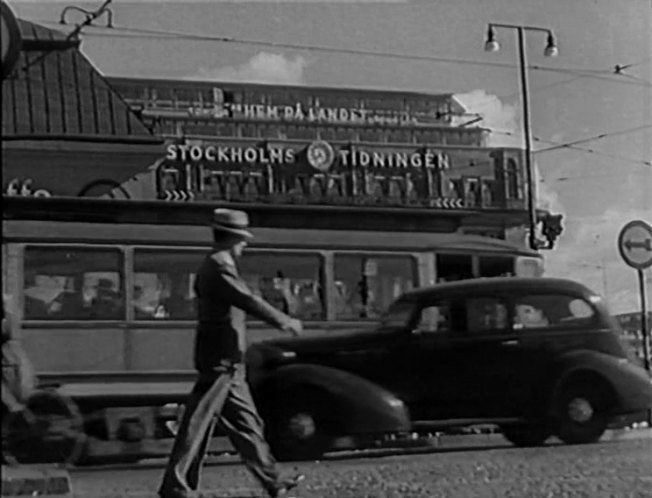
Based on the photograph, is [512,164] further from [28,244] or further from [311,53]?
[28,244]

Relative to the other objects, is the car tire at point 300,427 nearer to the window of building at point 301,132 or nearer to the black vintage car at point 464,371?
the black vintage car at point 464,371

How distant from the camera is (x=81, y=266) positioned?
4.40 m

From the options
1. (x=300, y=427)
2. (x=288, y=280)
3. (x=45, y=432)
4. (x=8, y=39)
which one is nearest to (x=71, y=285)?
(x=45, y=432)

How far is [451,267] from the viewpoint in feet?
15.5

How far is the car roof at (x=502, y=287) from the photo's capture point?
473 centimetres

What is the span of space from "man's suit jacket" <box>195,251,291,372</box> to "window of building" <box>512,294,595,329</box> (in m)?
1.01

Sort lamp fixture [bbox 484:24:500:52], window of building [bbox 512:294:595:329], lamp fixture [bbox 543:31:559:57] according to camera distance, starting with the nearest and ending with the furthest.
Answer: window of building [bbox 512:294:595:329]
lamp fixture [bbox 484:24:500:52]
lamp fixture [bbox 543:31:559:57]

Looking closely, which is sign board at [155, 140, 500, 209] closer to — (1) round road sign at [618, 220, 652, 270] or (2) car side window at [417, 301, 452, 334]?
(2) car side window at [417, 301, 452, 334]

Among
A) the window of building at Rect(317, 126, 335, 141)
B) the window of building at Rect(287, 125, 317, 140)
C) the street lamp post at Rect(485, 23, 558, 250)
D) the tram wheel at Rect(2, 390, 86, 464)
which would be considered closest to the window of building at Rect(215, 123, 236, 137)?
the window of building at Rect(287, 125, 317, 140)

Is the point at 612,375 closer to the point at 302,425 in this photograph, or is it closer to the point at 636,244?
the point at 636,244

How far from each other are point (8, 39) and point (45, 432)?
53.2 inches

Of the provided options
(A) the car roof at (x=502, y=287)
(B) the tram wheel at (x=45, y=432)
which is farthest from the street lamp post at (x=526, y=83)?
(B) the tram wheel at (x=45, y=432)

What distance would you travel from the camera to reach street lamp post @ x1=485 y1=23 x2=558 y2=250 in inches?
197

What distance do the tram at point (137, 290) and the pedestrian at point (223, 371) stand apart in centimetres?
4
